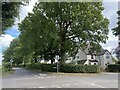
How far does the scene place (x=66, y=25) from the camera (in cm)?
3888

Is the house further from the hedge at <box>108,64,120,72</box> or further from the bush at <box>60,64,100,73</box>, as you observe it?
the bush at <box>60,64,100,73</box>

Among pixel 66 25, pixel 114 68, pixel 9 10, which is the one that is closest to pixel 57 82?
pixel 9 10

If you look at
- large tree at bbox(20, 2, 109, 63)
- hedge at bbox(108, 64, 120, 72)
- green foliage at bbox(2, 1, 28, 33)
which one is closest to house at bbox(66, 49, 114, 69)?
hedge at bbox(108, 64, 120, 72)

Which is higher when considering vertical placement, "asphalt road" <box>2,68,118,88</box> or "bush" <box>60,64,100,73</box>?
"bush" <box>60,64,100,73</box>

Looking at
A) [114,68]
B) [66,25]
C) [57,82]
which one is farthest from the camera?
[114,68]

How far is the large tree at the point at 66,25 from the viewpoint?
36.3 meters

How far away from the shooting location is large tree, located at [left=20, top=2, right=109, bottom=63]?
36.3 meters

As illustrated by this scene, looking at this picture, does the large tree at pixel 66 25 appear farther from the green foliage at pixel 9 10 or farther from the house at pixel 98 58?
the house at pixel 98 58

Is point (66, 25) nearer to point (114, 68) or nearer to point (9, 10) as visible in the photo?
point (114, 68)

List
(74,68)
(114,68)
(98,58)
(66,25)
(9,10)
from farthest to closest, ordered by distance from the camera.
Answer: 1. (98,58)
2. (114,68)
3. (66,25)
4. (74,68)
5. (9,10)

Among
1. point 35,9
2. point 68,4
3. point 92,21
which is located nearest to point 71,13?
point 68,4

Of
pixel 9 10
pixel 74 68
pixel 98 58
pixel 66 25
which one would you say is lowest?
pixel 74 68

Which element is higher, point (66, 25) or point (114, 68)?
point (66, 25)

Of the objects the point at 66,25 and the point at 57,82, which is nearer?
the point at 57,82
